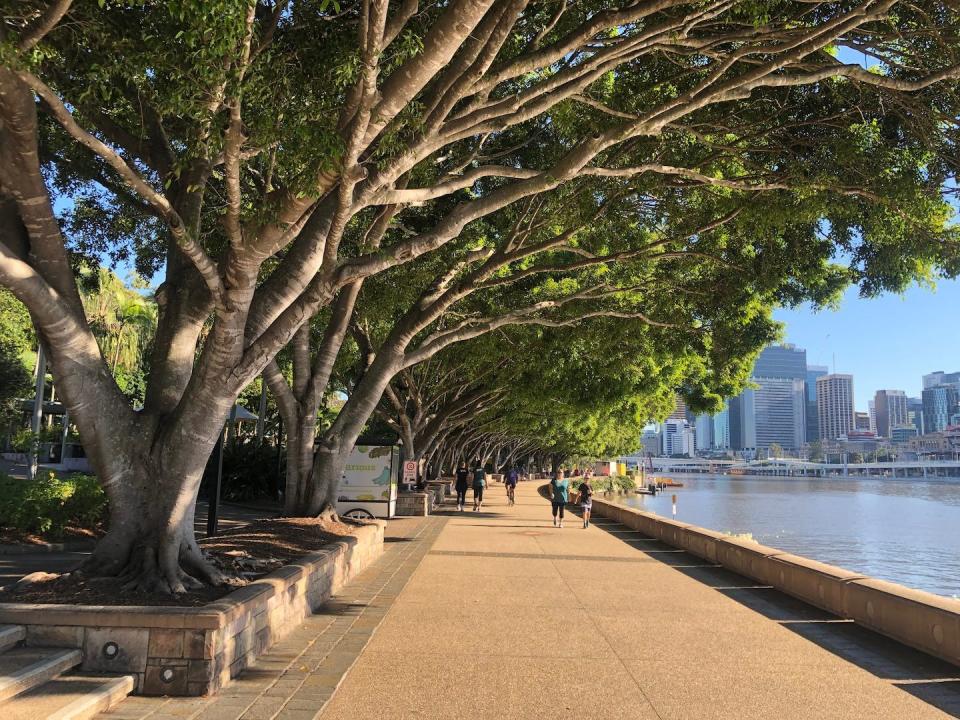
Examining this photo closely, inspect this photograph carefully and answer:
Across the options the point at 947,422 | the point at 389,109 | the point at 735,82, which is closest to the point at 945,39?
the point at 735,82

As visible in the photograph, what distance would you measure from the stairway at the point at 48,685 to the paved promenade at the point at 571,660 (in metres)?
0.16

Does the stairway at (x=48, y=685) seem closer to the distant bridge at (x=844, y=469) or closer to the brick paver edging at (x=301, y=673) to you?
the brick paver edging at (x=301, y=673)

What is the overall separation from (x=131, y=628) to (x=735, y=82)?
284 inches

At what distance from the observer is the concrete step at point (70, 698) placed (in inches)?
170

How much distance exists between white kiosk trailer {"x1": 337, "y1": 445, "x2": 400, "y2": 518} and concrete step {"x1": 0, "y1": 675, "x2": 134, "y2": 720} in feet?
38.7

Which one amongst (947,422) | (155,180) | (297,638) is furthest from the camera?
(947,422)

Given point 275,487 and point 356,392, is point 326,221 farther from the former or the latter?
point 275,487

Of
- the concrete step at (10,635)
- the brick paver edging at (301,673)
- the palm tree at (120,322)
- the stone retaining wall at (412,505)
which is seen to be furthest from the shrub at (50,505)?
the palm tree at (120,322)

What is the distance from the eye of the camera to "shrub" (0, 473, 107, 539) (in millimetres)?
11617

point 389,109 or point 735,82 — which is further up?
point 735,82

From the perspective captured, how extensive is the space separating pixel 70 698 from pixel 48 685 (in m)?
0.30

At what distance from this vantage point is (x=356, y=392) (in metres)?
13.2

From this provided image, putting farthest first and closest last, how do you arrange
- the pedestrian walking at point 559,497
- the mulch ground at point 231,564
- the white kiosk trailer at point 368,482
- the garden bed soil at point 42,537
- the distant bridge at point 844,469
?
the distant bridge at point 844,469, the pedestrian walking at point 559,497, the white kiosk trailer at point 368,482, the garden bed soil at point 42,537, the mulch ground at point 231,564

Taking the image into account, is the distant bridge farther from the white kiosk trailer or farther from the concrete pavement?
the concrete pavement
